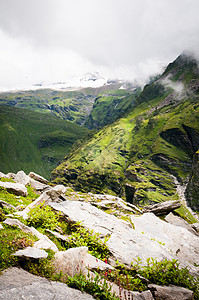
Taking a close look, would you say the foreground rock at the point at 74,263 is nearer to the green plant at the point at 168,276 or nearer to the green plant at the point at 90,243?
the green plant at the point at 90,243

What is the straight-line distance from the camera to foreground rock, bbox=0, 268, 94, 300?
223 inches

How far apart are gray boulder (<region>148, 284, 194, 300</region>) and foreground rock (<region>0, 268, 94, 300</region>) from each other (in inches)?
167

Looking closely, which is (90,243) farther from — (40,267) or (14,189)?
(14,189)

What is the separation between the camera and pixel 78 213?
15633 mm

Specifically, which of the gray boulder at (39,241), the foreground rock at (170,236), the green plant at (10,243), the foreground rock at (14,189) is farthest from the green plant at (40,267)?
the foreground rock at (14,189)

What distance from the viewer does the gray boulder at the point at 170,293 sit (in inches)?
340

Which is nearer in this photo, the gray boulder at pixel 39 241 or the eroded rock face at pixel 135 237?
the gray boulder at pixel 39 241

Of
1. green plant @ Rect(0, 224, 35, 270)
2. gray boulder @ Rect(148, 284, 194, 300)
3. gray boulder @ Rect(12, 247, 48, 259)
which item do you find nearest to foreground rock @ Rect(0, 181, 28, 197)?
green plant @ Rect(0, 224, 35, 270)

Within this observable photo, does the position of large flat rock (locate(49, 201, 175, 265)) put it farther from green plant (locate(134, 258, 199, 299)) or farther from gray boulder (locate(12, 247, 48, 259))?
gray boulder (locate(12, 247, 48, 259))

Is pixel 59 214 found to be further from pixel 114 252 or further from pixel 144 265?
pixel 144 265

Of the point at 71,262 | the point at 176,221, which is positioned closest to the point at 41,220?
the point at 71,262

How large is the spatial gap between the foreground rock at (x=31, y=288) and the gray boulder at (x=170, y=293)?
4.24m

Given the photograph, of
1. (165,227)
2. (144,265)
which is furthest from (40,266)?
(165,227)

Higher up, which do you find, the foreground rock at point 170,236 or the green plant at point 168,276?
the green plant at point 168,276
